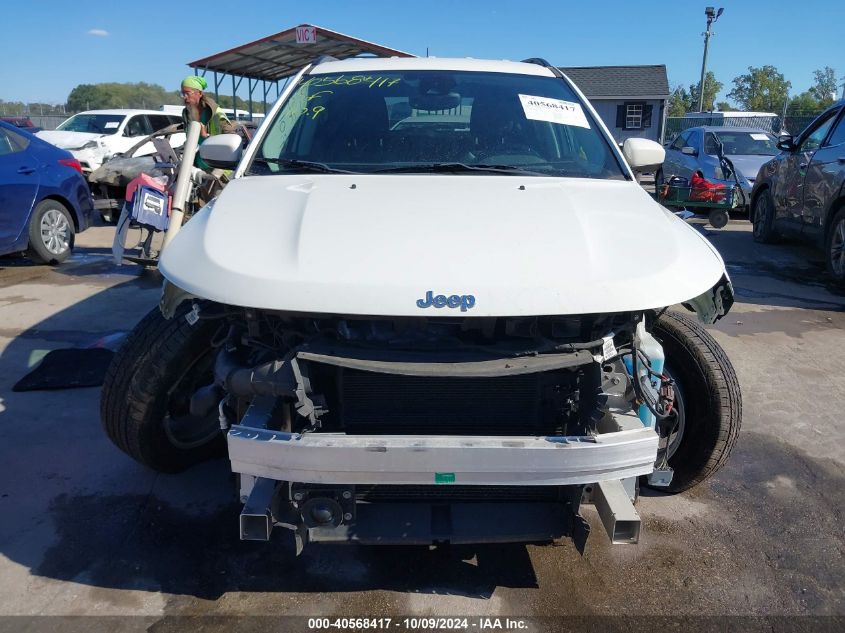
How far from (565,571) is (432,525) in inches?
27.9

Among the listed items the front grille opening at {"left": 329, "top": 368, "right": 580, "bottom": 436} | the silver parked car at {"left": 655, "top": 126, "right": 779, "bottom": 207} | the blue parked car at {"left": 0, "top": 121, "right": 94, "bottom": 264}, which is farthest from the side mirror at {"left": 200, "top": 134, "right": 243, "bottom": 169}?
the silver parked car at {"left": 655, "top": 126, "right": 779, "bottom": 207}

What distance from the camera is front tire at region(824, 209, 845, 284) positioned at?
6961 millimetres

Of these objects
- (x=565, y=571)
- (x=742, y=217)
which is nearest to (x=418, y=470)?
(x=565, y=571)

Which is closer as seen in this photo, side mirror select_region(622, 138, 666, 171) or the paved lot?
the paved lot

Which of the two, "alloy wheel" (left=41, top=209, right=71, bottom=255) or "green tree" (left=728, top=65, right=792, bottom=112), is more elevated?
"green tree" (left=728, top=65, right=792, bottom=112)

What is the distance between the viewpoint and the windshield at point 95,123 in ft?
42.9

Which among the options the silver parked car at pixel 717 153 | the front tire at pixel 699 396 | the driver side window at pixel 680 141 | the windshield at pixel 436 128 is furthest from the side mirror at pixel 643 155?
the driver side window at pixel 680 141

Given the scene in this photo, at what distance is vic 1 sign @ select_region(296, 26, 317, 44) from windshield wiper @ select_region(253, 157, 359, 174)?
39.5ft

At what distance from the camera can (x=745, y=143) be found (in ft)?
40.2

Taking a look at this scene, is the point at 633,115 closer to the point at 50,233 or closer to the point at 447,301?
the point at 50,233

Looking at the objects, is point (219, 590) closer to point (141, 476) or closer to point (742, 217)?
point (141, 476)

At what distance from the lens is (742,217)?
1244cm

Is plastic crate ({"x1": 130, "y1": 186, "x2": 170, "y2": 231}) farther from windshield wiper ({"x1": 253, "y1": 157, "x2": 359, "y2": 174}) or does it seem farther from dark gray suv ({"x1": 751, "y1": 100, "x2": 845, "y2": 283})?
dark gray suv ({"x1": 751, "y1": 100, "x2": 845, "y2": 283})

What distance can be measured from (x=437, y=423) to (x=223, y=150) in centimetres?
186
